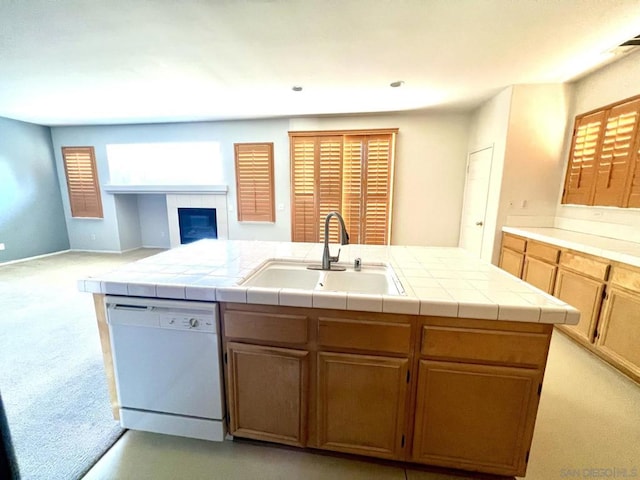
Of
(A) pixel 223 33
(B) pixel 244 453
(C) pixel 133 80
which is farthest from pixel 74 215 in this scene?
(B) pixel 244 453

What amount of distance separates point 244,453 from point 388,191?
3915 mm

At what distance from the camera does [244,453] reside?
1425mm

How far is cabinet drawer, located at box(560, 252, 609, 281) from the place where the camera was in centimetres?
211

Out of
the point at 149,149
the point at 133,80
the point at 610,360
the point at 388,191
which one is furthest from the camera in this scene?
the point at 149,149

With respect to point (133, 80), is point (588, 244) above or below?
below

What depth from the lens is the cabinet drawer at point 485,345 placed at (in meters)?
1.11

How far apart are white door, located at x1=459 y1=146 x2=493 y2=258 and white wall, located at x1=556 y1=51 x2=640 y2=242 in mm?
790

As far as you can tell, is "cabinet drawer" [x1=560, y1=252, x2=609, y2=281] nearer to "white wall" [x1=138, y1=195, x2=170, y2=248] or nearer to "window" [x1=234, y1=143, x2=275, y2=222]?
"window" [x1=234, y1=143, x2=275, y2=222]

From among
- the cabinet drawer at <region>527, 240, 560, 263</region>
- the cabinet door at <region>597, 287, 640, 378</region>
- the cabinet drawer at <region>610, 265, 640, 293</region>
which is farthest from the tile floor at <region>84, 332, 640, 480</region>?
the cabinet drawer at <region>527, 240, 560, 263</region>

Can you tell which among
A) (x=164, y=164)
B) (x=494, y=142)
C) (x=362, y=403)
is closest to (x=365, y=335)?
(x=362, y=403)

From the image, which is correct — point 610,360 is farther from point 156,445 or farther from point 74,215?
point 74,215

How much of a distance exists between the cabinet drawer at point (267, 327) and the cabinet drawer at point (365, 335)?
0.10 meters

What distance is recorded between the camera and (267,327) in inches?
50.2

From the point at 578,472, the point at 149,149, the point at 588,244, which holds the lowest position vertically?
the point at 578,472
